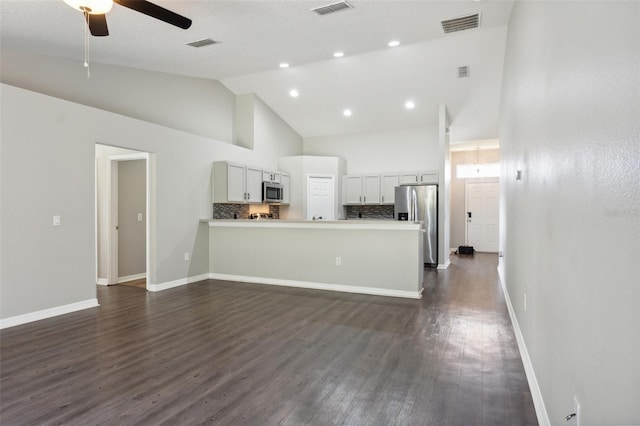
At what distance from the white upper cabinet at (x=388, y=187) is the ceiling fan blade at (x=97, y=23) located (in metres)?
6.36

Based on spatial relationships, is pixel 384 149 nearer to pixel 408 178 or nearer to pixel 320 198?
pixel 408 178

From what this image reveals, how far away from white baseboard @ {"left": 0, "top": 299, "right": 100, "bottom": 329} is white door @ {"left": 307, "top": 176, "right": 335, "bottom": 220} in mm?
4860

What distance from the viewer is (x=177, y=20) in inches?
123

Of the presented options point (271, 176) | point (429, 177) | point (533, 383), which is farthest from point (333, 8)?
point (429, 177)

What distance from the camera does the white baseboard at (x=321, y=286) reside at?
4.99m

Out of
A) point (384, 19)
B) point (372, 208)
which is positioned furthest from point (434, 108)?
point (384, 19)

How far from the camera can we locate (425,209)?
7.75m

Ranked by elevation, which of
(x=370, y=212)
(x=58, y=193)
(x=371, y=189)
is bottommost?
(x=370, y=212)

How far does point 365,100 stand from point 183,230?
4417 mm

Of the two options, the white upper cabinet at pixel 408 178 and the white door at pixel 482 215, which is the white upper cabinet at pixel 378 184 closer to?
the white upper cabinet at pixel 408 178

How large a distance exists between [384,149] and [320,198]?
6.52 ft

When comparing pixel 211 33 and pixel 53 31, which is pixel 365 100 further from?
pixel 53 31

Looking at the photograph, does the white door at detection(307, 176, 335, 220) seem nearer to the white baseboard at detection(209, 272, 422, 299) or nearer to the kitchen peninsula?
the kitchen peninsula

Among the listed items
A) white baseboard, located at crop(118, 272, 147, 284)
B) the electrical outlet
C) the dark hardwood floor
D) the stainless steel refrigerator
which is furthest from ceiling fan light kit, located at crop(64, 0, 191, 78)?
the stainless steel refrigerator
